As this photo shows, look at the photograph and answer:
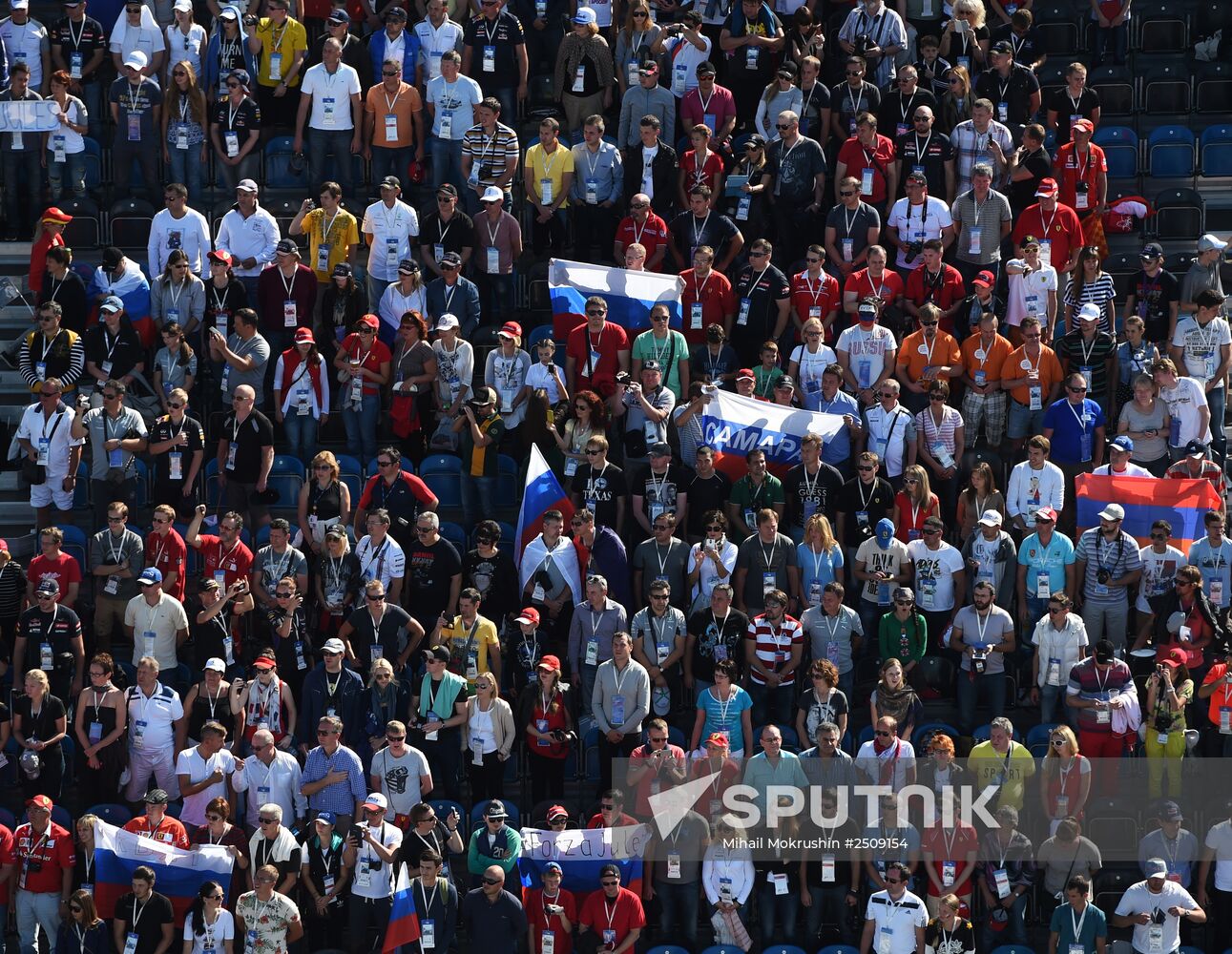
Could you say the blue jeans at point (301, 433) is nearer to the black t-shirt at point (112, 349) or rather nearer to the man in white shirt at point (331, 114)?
the black t-shirt at point (112, 349)

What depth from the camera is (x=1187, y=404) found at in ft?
61.4

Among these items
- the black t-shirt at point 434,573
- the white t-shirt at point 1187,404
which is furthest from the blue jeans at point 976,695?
the black t-shirt at point 434,573

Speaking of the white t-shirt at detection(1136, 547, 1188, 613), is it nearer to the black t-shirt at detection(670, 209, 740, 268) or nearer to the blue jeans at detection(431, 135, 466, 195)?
the black t-shirt at detection(670, 209, 740, 268)

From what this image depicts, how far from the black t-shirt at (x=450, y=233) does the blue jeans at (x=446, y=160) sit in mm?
936

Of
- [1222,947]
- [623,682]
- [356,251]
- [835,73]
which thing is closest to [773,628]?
[623,682]

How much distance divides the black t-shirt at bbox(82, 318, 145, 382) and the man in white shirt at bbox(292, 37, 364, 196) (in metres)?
2.90

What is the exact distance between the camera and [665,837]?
53.6 feet

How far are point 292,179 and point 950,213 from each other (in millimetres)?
6088

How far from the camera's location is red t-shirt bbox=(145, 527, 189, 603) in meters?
17.8

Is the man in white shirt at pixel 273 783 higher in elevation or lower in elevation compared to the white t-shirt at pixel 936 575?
lower

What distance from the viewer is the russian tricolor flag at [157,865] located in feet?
53.0

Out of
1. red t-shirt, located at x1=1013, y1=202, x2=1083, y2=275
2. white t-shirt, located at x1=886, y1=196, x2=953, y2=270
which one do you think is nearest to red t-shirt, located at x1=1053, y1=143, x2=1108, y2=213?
red t-shirt, located at x1=1013, y1=202, x2=1083, y2=275

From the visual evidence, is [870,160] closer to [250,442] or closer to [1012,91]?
[1012,91]

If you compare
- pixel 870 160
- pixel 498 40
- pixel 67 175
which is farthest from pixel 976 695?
pixel 67 175
